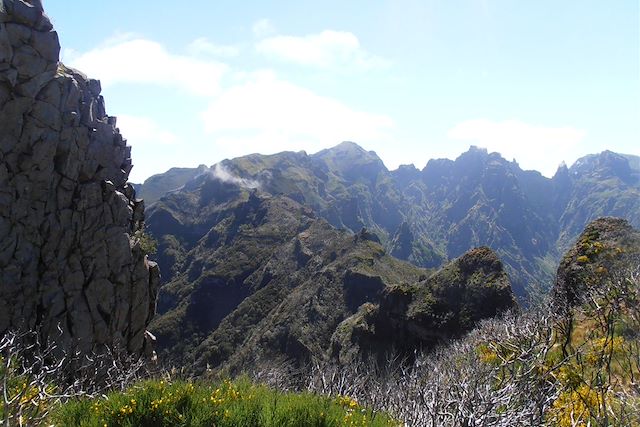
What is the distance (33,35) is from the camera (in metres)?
41.2

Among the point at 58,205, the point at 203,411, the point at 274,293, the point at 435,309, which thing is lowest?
the point at 274,293

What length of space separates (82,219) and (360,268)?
85438mm

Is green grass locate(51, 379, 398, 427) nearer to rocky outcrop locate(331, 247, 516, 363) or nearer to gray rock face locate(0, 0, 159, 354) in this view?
gray rock face locate(0, 0, 159, 354)

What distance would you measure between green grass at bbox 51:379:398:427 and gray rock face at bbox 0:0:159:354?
35.2 metres

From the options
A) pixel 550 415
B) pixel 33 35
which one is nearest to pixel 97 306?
pixel 33 35

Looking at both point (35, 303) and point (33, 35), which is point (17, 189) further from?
point (33, 35)

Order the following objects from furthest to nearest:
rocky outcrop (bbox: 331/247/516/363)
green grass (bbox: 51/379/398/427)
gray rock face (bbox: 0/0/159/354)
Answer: rocky outcrop (bbox: 331/247/516/363), gray rock face (bbox: 0/0/159/354), green grass (bbox: 51/379/398/427)

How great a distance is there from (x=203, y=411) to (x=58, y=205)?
42518mm

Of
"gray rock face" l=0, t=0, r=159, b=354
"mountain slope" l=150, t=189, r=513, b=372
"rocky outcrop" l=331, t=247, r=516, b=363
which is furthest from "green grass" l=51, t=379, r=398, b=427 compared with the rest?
"mountain slope" l=150, t=189, r=513, b=372

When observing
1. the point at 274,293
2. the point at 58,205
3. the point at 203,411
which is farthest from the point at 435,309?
the point at 274,293

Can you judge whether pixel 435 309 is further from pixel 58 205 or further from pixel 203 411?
pixel 203 411

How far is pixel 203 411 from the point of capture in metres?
7.31

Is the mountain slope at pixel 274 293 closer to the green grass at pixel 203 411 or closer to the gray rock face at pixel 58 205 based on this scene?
the gray rock face at pixel 58 205

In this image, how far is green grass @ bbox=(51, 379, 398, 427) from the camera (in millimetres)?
7145
